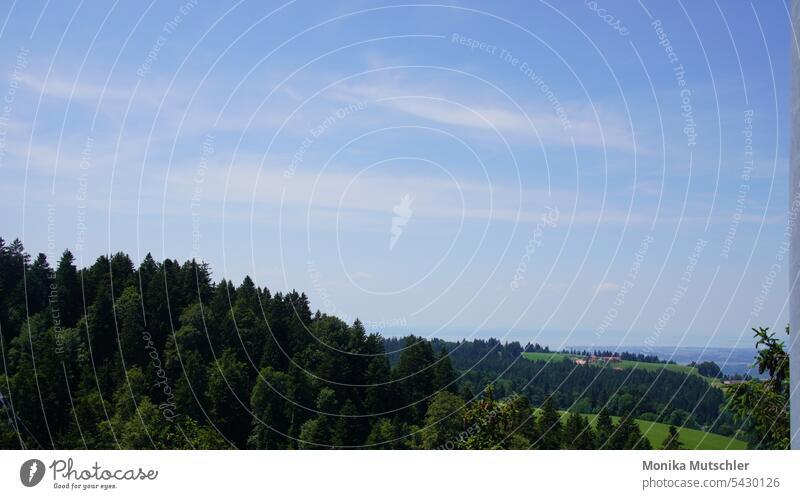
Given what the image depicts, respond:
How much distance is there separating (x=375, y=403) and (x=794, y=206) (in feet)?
84.8

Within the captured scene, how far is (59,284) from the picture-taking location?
4184cm

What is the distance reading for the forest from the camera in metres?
29.5

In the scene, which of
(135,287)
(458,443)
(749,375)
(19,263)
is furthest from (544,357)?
(19,263)

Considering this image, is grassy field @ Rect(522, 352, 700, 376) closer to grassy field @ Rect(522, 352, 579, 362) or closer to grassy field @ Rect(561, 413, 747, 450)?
grassy field @ Rect(522, 352, 579, 362)
